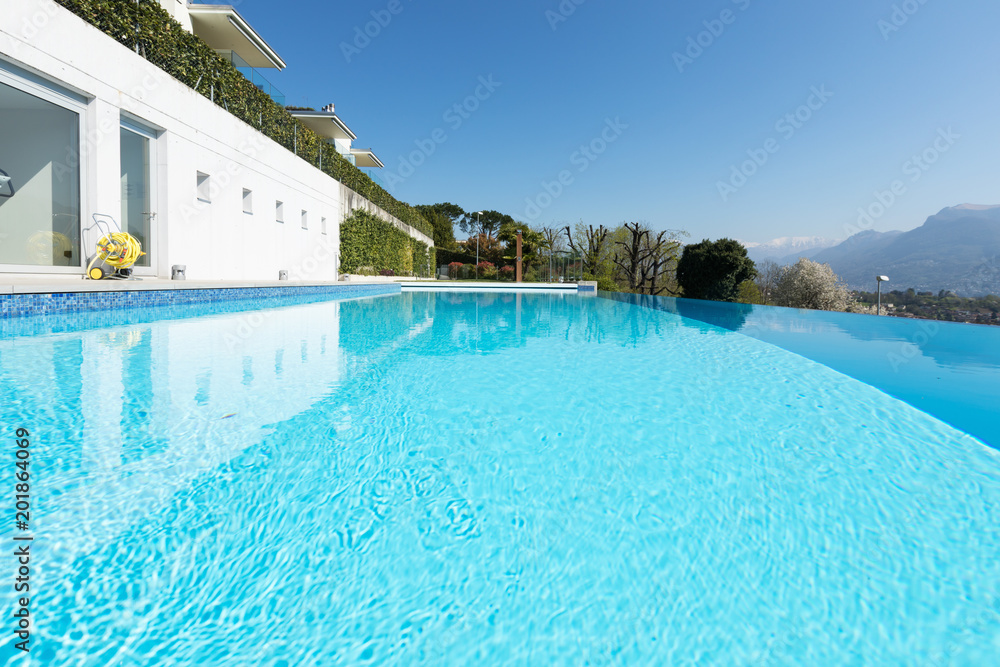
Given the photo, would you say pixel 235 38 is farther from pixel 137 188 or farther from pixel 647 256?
pixel 647 256

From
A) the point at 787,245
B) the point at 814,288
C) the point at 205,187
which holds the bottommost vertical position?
the point at 814,288

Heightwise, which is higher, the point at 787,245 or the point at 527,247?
the point at 787,245

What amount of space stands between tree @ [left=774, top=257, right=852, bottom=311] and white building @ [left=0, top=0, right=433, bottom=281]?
833 inches

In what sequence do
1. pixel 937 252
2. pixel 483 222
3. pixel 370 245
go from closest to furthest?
1. pixel 370 245
2. pixel 483 222
3. pixel 937 252

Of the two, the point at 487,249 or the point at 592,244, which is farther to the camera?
the point at 487,249

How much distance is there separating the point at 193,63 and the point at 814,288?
23.6 m

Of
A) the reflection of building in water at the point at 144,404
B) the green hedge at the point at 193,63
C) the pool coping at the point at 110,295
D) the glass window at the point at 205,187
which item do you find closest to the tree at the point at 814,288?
the green hedge at the point at 193,63

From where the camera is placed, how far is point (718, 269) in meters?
19.1

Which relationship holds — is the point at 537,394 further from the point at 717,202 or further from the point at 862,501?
the point at 717,202

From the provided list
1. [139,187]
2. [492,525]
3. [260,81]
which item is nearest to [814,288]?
[260,81]

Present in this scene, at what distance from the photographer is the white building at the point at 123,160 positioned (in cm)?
664

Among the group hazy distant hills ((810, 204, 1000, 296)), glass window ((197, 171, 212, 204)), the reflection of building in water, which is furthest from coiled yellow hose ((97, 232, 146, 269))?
hazy distant hills ((810, 204, 1000, 296))

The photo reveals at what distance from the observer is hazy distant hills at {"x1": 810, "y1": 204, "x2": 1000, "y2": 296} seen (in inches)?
1957

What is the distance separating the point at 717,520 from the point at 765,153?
61.0 feet
